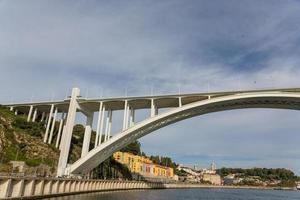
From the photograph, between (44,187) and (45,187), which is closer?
(44,187)

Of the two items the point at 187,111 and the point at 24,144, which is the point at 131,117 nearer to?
the point at 187,111

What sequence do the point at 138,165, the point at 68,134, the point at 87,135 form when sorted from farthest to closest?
the point at 138,165, the point at 87,135, the point at 68,134

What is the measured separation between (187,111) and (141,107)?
22.9 ft

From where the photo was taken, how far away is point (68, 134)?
4006cm

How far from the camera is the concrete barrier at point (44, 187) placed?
21684 millimetres

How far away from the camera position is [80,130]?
6253 centimetres

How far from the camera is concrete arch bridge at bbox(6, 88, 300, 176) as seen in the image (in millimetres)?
35078

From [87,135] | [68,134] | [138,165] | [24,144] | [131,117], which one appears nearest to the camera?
[131,117]

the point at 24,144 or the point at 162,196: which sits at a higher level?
the point at 24,144

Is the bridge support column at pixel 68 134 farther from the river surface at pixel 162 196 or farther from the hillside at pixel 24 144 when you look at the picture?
the river surface at pixel 162 196

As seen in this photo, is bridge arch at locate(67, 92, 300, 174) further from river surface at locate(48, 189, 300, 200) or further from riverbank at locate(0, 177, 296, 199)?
river surface at locate(48, 189, 300, 200)

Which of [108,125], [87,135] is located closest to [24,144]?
[87,135]

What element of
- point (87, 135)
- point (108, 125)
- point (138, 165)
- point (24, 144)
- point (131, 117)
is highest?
point (131, 117)

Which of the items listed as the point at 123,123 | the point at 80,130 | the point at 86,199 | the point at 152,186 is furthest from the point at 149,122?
the point at 152,186
